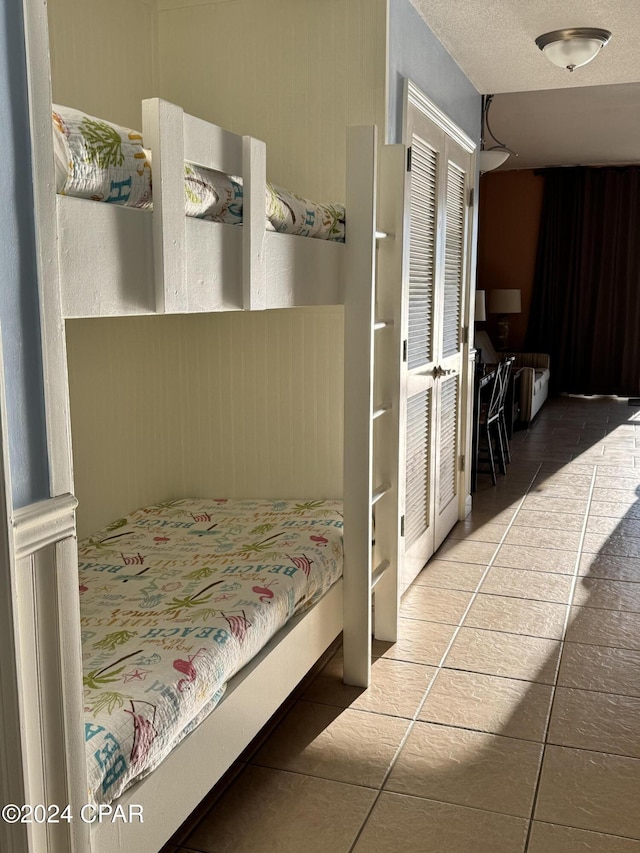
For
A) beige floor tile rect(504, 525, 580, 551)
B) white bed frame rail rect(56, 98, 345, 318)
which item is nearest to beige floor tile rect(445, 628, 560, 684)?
beige floor tile rect(504, 525, 580, 551)

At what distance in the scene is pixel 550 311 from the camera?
32.1 ft

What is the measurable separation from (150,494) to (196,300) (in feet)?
5.63

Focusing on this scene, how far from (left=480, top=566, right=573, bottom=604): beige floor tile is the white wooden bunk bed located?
2.53 feet

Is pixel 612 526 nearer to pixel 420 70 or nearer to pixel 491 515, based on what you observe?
pixel 491 515

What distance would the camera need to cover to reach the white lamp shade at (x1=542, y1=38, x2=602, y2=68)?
11.3 ft

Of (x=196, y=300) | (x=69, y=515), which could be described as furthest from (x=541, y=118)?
Answer: (x=69, y=515)

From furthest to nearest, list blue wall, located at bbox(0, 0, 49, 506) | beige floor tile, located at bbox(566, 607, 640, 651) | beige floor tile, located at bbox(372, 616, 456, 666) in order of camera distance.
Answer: beige floor tile, located at bbox(566, 607, 640, 651)
beige floor tile, located at bbox(372, 616, 456, 666)
blue wall, located at bbox(0, 0, 49, 506)

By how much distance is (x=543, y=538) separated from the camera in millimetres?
4344

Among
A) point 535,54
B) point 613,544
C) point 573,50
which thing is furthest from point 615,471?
point 573,50

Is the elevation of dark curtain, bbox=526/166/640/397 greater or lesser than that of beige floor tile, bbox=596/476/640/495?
greater

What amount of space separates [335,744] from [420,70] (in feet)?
8.48

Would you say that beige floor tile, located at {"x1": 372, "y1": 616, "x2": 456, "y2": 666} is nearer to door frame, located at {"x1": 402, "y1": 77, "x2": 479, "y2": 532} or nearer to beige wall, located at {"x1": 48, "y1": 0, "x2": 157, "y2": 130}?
door frame, located at {"x1": 402, "y1": 77, "x2": 479, "y2": 532}

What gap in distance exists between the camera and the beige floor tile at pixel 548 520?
15.0 feet

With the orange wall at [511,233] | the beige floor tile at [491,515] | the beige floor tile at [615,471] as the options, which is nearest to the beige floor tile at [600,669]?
the beige floor tile at [491,515]
